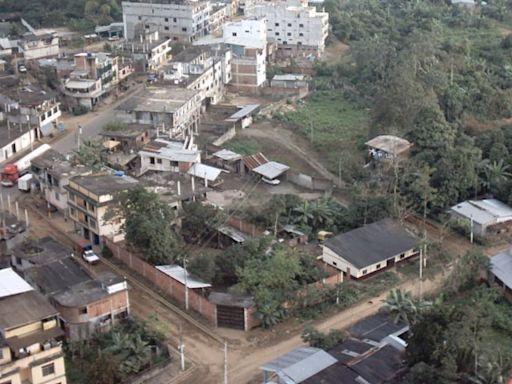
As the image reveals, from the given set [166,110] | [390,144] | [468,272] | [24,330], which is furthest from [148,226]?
[390,144]

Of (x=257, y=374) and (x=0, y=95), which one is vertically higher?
(x=0, y=95)

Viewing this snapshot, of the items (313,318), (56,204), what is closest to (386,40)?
(56,204)

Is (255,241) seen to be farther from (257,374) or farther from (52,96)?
(52,96)

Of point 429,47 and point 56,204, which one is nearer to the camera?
point 56,204

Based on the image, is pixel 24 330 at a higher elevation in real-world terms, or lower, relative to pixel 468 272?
higher

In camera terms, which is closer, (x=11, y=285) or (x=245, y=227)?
(x=11, y=285)

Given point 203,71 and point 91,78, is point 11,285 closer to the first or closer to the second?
point 91,78

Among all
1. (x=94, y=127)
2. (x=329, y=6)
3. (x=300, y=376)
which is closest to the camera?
(x=300, y=376)
